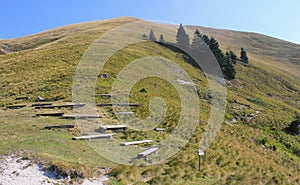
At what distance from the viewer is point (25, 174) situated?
10836 mm

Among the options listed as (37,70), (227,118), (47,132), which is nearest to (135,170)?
(47,132)

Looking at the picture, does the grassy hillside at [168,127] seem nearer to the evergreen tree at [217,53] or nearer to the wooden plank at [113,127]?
→ the wooden plank at [113,127]

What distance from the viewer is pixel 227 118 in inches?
1485

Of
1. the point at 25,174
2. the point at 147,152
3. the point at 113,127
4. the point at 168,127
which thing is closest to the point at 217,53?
the point at 168,127

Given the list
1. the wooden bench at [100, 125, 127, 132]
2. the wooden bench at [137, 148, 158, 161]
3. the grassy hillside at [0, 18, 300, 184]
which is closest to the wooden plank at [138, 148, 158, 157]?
the wooden bench at [137, 148, 158, 161]

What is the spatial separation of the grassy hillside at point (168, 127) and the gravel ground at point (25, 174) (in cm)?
59

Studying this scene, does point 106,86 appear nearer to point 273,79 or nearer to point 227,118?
point 227,118

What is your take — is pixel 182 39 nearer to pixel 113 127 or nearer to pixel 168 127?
pixel 168 127

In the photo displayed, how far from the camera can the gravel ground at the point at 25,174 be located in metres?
10.4

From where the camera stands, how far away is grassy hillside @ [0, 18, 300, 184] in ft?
45.3

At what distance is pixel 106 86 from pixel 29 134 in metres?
16.9

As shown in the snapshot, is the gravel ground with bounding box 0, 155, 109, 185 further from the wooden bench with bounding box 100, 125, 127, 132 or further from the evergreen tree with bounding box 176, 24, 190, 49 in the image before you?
the evergreen tree with bounding box 176, 24, 190, 49

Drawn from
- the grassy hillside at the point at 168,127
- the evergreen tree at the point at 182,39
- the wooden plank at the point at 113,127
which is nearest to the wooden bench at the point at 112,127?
the wooden plank at the point at 113,127

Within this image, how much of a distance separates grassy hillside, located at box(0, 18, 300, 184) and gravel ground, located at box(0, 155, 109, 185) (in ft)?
1.92
